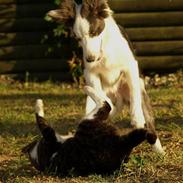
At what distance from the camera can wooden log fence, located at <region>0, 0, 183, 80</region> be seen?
10953 millimetres

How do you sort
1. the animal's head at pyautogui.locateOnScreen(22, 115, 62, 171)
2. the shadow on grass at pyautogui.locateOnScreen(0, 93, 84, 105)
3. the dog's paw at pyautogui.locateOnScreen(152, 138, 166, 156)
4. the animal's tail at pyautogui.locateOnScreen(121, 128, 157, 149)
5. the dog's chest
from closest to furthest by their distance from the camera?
the animal's tail at pyautogui.locateOnScreen(121, 128, 157, 149) < the animal's head at pyautogui.locateOnScreen(22, 115, 62, 171) < the dog's paw at pyautogui.locateOnScreen(152, 138, 166, 156) < the dog's chest < the shadow on grass at pyautogui.locateOnScreen(0, 93, 84, 105)

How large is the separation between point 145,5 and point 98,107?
594 centimetres

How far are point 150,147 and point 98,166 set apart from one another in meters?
1.20

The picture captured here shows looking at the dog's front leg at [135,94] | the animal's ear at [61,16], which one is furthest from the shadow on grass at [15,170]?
the animal's ear at [61,16]

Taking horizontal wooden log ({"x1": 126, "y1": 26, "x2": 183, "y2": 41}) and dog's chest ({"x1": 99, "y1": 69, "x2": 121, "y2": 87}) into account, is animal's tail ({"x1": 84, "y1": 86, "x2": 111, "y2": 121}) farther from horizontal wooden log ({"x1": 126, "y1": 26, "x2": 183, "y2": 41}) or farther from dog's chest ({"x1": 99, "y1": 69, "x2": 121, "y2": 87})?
horizontal wooden log ({"x1": 126, "y1": 26, "x2": 183, "y2": 41})

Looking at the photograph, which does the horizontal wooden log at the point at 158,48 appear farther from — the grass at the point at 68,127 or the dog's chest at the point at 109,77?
the dog's chest at the point at 109,77

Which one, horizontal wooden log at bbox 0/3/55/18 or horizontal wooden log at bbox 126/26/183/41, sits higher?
horizontal wooden log at bbox 0/3/55/18

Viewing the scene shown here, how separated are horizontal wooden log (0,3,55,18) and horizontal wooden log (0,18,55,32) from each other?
86 millimetres

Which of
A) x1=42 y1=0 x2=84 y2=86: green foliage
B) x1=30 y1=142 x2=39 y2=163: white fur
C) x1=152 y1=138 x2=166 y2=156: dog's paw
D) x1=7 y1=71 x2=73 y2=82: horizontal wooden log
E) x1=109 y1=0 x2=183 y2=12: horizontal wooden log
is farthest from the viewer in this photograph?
x1=7 y1=71 x2=73 y2=82: horizontal wooden log

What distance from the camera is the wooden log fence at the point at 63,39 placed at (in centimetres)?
1095

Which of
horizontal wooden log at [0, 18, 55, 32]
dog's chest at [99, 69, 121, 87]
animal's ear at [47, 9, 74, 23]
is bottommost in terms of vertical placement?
horizontal wooden log at [0, 18, 55, 32]

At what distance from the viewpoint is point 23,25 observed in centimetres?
1125

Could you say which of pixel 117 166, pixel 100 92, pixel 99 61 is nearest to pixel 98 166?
pixel 117 166

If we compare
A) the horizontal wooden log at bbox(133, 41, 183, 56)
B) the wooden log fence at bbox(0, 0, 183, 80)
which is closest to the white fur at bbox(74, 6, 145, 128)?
the wooden log fence at bbox(0, 0, 183, 80)
